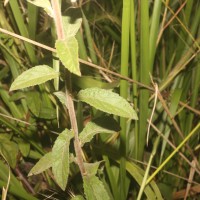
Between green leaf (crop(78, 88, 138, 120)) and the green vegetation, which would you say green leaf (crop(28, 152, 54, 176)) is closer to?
the green vegetation

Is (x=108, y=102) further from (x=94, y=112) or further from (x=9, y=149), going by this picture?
(x=9, y=149)

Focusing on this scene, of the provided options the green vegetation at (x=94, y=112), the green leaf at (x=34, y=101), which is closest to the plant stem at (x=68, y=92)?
the green vegetation at (x=94, y=112)

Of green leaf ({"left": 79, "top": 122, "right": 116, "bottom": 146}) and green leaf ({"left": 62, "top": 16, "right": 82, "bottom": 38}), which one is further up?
green leaf ({"left": 62, "top": 16, "right": 82, "bottom": 38})

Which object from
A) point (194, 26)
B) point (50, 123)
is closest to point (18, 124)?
point (50, 123)

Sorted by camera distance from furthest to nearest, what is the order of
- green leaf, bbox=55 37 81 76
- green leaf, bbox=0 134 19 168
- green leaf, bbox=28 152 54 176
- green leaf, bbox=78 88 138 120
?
green leaf, bbox=0 134 19 168, green leaf, bbox=28 152 54 176, green leaf, bbox=78 88 138 120, green leaf, bbox=55 37 81 76

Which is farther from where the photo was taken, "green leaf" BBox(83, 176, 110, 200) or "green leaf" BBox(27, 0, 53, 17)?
"green leaf" BBox(83, 176, 110, 200)

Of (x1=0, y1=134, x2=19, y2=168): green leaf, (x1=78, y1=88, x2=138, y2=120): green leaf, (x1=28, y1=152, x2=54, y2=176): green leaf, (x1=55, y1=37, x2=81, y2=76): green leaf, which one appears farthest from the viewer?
(x1=0, y1=134, x2=19, y2=168): green leaf

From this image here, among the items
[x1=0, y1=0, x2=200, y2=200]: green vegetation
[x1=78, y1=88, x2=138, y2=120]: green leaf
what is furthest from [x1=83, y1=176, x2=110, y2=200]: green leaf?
[x1=78, y1=88, x2=138, y2=120]: green leaf

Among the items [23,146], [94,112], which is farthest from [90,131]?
[23,146]
